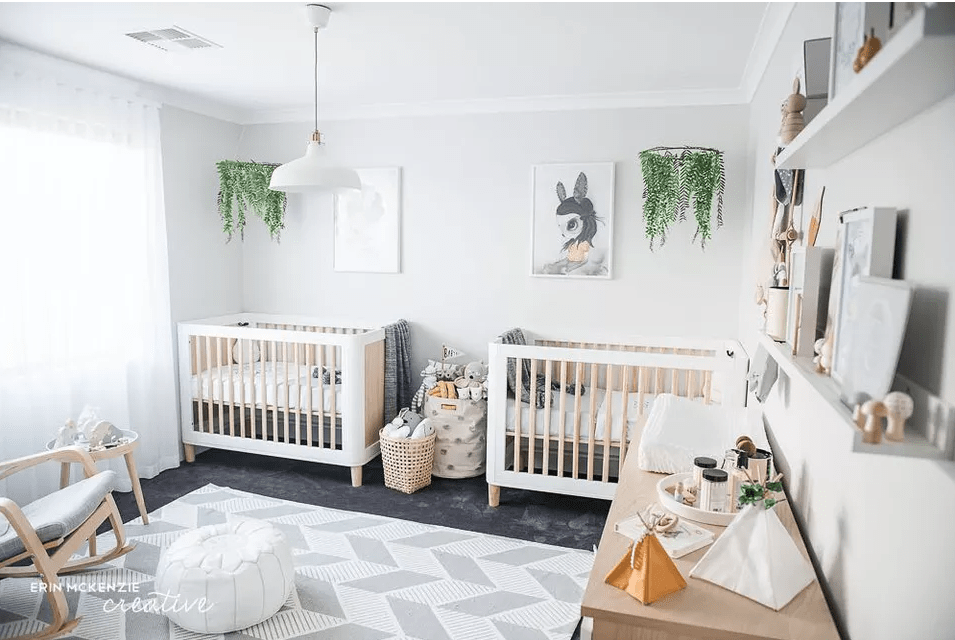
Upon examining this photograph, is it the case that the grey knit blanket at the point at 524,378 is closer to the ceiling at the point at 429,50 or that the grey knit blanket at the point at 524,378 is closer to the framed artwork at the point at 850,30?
the ceiling at the point at 429,50

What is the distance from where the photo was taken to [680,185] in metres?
3.57

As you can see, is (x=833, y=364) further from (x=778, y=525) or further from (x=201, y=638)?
(x=201, y=638)

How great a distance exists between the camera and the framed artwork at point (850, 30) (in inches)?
34.5

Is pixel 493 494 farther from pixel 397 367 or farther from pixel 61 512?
pixel 61 512

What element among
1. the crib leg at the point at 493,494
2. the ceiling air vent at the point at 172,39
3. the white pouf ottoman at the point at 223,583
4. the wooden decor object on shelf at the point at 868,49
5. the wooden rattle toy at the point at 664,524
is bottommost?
the crib leg at the point at 493,494

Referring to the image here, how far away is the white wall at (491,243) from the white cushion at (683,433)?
1.56 m

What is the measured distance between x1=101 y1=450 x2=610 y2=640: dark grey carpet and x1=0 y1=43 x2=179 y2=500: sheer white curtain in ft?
1.00

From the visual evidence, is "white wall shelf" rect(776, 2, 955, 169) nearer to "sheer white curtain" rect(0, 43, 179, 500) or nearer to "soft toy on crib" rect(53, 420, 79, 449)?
"soft toy on crib" rect(53, 420, 79, 449)

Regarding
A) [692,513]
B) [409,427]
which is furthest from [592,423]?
[692,513]

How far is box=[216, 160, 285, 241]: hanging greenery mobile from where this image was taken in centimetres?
427

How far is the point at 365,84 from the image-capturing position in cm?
369

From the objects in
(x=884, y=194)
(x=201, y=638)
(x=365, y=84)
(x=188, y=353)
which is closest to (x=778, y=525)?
(x=884, y=194)

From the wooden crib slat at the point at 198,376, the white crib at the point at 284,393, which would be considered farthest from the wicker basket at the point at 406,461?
the wooden crib slat at the point at 198,376

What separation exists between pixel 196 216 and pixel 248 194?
1.19 feet
